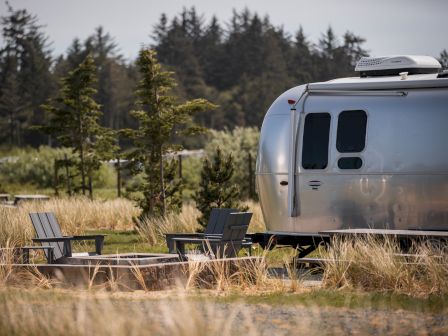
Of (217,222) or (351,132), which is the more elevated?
(351,132)

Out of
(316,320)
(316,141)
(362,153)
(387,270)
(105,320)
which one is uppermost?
(316,141)

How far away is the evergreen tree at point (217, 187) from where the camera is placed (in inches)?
783

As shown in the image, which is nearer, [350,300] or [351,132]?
[350,300]

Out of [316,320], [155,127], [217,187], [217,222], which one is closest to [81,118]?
[155,127]

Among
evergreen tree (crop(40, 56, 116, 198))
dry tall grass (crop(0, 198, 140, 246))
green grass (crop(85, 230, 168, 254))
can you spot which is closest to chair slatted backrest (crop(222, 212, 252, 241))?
green grass (crop(85, 230, 168, 254))

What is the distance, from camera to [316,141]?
14633mm

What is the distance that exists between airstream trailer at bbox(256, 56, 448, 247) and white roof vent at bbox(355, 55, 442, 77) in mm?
14

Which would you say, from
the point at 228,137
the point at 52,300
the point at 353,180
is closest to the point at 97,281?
the point at 52,300

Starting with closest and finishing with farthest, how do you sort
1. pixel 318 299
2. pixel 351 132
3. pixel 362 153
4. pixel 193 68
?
pixel 318 299 → pixel 362 153 → pixel 351 132 → pixel 193 68

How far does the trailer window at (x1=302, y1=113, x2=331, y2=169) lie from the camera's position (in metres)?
14.6

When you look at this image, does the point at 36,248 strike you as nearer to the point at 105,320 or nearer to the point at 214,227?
the point at 214,227

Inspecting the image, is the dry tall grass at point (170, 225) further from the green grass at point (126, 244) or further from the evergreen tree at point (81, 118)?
the evergreen tree at point (81, 118)

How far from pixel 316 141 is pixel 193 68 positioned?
292ft

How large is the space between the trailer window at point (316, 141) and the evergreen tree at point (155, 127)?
7473 millimetres
